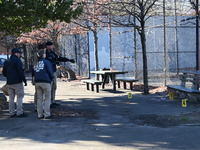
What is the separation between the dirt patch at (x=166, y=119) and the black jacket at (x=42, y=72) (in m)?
2.30

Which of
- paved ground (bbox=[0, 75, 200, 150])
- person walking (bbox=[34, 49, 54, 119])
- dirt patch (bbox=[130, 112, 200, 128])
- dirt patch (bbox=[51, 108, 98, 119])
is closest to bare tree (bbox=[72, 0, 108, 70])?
dirt patch (bbox=[51, 108, 98, 119])

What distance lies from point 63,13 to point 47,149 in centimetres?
537

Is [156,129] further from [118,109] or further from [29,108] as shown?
[29,108]

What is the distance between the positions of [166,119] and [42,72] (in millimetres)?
3212

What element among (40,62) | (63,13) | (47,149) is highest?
(63,13)

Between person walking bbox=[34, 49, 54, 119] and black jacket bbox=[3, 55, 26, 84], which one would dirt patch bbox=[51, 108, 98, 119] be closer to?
person walking bbox=[34, 49, 54, 119]

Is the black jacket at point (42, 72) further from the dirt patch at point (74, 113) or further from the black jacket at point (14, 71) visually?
the dirt patch at point (74, 113)

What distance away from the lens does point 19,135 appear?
21.4 feet

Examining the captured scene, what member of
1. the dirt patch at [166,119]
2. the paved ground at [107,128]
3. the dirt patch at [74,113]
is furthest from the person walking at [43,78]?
the dirt patch at [166,119]

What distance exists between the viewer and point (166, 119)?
7867mm

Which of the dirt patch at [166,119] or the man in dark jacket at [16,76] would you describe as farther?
the man in dark jacket at [16,76]

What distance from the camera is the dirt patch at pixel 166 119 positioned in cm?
737

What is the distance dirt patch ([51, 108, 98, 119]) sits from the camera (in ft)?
28.1

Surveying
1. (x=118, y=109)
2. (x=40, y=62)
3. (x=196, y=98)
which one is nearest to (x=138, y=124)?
(x=118, y=109)
